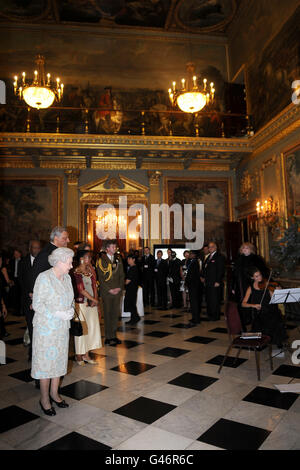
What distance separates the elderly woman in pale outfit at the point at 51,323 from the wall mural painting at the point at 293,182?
293 inches

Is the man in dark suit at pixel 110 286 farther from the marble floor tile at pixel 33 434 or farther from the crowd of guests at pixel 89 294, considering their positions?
the marble floor tile at pixel 33 434

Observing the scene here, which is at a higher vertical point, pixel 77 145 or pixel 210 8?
pixel 210 8

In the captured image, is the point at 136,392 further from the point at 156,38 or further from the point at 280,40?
the point at 156,38

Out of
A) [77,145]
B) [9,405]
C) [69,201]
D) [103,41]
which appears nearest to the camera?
[9,405]

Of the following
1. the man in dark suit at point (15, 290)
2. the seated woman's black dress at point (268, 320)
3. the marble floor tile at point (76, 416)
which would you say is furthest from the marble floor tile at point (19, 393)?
the man in dark suit at point (15, 290)

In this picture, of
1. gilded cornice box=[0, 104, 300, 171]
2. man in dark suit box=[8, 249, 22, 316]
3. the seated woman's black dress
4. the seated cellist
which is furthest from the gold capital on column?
the seated woman's black dress

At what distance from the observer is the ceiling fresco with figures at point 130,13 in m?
13.0

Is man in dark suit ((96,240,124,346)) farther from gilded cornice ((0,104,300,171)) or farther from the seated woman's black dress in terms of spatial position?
gilded cornice ((0,104,300,171))

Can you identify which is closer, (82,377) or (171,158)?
(82,377)

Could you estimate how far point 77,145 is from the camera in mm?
11547

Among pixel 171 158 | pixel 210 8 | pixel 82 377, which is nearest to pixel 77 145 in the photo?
pixel 171 158

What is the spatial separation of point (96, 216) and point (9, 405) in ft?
33.1

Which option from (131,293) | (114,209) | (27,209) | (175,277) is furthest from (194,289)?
(27,209)

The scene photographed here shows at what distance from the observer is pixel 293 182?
9.16 m
